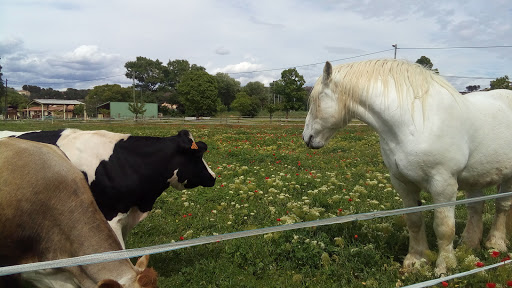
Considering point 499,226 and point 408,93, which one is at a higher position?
point 408,93

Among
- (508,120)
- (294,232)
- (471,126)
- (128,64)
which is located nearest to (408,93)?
(471,126)

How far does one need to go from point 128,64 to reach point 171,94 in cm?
2350

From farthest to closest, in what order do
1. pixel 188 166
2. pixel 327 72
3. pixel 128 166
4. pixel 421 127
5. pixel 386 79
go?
pixel 188 166 → pixel 128 166 → pixel 327 72 → pixel 386 79 → pixel 421 127

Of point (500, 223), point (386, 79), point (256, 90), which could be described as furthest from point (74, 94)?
point (500, 223)

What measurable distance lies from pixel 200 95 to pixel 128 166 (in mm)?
77714

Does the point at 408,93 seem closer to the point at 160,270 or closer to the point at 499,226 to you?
the point at 499,226

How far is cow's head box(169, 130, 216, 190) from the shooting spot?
16.9 feet

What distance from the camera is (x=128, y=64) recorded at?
114 meters

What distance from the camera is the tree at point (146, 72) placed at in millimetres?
111963

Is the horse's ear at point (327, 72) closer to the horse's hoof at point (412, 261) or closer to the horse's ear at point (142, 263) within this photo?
the horse's hoof at point (412, 261)

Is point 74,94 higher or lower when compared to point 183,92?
higher

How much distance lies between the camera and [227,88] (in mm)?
106250

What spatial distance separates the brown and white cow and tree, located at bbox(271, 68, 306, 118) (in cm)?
5255

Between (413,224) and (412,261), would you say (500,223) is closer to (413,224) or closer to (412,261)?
(413,224)
